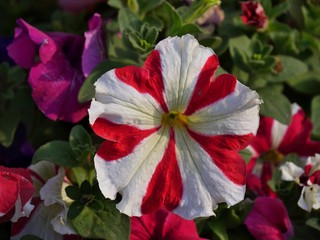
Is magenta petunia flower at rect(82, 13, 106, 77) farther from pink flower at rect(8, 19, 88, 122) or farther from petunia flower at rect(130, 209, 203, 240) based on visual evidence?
petunia flower at rect(130, 209, 203, 240)

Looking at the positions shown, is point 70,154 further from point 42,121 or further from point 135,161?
point 42,121

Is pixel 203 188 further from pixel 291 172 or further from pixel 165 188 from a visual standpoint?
pixel 291 172

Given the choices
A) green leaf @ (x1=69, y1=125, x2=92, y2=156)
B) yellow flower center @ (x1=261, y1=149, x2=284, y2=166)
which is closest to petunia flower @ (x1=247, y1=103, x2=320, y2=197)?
yellow flower center @ (x1=261, y1=149, x2=284, y2=166)

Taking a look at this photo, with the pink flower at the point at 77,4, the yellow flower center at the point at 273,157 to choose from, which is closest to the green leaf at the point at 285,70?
the yellow flower center at the point at 273,157

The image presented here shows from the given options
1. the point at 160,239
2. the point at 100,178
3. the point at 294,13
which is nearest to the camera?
the point at 100,178

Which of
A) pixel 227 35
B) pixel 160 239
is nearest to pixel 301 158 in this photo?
pixel 227 35

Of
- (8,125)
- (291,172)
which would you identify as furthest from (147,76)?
(8,125)

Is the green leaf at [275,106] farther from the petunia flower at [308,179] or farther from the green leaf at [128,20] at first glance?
the green leaf at [128,20]
